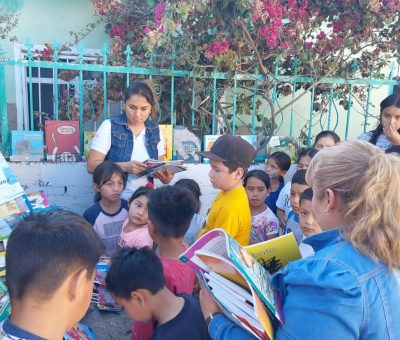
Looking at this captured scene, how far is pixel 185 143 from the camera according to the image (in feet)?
14.8

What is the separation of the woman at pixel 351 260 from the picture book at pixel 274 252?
27 centimetres

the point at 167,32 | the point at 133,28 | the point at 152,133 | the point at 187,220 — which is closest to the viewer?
the point at 187,220

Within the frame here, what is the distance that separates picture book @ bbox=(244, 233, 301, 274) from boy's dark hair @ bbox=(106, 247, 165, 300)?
46 cm

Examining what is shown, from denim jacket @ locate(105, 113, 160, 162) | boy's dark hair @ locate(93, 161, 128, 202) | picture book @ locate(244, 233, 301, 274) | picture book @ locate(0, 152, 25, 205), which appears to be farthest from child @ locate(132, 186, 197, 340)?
denim jacket @ locate(105, 113, 160, 162)

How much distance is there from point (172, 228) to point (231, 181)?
61 centimetres

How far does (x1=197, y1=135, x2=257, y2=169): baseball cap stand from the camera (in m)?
2.68

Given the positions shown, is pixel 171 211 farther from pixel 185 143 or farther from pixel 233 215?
pixel 185 143

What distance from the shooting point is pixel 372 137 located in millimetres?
3873

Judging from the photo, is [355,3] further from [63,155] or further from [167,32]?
[63,155]

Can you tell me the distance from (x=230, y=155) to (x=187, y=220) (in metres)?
0.58

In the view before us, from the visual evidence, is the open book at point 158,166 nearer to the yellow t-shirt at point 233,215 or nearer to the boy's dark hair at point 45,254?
the yellow t-shirt at point 233,215

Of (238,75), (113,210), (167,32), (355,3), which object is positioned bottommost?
(113,210)

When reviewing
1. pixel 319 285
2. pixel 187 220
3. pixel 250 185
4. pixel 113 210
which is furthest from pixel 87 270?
pixel 250 185

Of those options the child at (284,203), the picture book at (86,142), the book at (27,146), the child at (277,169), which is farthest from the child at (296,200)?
the book at (27,146)
